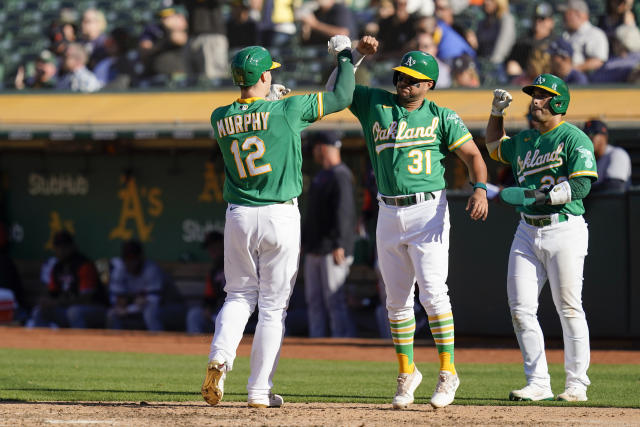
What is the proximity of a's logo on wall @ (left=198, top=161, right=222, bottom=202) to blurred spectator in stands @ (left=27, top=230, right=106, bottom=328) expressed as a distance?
1.54 m

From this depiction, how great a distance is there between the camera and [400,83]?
5.68 metres

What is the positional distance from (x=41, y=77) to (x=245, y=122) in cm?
942

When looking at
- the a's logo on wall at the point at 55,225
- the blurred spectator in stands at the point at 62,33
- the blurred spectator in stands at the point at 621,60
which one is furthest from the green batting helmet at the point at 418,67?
the blurred spectator in stands at the point at 62,33

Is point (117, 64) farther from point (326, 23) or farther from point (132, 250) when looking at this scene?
point (132, 250)

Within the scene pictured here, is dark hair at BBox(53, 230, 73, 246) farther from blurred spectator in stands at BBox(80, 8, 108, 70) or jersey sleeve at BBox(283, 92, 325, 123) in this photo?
jersey sleeve at BBox(283, 92, 325, 123)

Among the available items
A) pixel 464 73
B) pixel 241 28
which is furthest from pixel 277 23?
pixel 464 73

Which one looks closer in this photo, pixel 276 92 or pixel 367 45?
pixel 367 45

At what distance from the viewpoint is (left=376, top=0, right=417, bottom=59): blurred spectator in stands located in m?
12.9

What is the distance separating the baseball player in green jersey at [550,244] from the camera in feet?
19.6

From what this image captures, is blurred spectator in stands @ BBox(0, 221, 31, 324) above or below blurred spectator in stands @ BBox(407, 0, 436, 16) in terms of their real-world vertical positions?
below

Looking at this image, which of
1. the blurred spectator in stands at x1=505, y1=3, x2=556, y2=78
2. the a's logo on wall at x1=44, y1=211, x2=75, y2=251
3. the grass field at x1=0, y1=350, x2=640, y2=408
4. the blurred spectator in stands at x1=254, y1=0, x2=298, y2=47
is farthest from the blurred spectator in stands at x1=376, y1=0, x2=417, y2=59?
the grass field at x1=0, y1=350, x2=640, y2=408

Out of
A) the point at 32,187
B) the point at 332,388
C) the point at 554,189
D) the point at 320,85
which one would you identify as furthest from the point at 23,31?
the point at 554,189

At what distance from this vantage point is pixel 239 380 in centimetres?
736

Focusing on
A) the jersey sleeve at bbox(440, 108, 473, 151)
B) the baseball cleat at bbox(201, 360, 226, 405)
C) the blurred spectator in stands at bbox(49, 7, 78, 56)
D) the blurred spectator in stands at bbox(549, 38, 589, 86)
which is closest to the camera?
the baseball cleat at bbox(201, 360, 226, 405)
